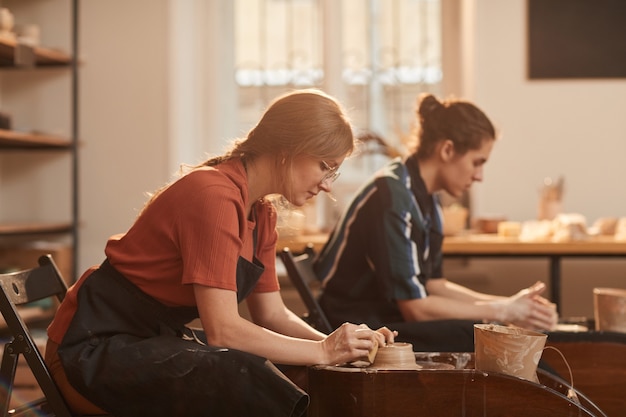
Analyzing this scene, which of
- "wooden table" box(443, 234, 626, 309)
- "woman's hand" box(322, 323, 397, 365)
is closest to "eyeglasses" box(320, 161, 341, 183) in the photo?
"woman's hand" box(322, 323, 397, 365)

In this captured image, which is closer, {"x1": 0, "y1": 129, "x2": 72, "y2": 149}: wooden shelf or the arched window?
{"x1": 0, "y1": 129, "x2": 72, "y2": 149}: wooden shelf

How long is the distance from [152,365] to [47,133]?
3124 mm

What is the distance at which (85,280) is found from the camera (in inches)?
69.5

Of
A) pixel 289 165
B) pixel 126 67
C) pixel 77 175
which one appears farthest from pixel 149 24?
pixel 289 165

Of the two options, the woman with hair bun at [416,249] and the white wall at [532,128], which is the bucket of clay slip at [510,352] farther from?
the white wall at [532,128]

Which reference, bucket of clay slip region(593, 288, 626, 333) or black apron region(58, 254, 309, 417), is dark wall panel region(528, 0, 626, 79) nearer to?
bucket of clay slip region(593, 288, 626, 333)

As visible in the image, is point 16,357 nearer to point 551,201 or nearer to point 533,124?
point 551,201

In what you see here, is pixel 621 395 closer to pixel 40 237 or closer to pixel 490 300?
pixel 490 300

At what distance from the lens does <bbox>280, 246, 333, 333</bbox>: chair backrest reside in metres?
2.35

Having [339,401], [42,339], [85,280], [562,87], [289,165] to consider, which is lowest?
[42,339]

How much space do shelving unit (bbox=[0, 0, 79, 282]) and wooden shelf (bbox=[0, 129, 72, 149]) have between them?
0.04 feet

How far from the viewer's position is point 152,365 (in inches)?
63.6

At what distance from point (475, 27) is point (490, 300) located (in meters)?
2.08

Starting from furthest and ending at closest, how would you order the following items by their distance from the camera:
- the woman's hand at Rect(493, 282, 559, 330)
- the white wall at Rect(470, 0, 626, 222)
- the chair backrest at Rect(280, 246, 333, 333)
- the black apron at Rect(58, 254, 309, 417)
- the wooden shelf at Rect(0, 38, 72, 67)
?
the white wall at Rect(470, 0, 626, 222) → the wooden shelf at Rect(0, 38, 72, 67) → the woman's hand at Rect(493, 282, 559, 330) → the chair backrest at Rect(280, 246, 333, 333) → the black apron at Rect(58, 254, 309, 417)
